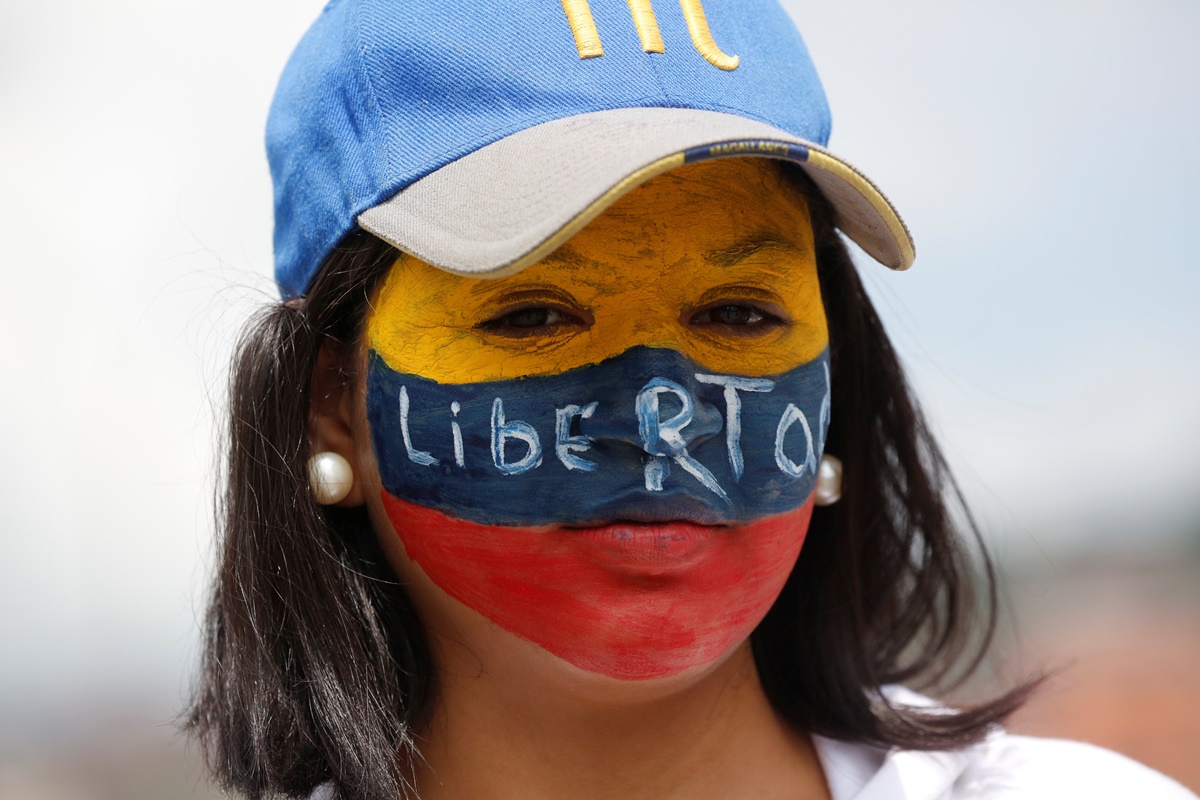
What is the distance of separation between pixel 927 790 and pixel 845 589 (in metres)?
0.35

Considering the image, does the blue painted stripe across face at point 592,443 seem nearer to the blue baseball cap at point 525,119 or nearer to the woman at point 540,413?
the woman at point 540,413

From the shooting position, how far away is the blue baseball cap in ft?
4.17

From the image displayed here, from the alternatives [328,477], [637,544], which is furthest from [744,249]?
[328,477]

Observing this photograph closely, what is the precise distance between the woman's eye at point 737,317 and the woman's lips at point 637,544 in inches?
9.8

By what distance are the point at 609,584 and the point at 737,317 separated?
363mm

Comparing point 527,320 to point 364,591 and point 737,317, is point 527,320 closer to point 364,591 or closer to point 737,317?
point 737,317

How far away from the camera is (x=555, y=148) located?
52.1 inches

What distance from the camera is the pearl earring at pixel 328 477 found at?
1.55 m

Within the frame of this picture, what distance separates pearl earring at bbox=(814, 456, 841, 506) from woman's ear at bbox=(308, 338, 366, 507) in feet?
2.21

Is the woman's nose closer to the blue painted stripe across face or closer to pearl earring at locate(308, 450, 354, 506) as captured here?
the blue painted stripe across face

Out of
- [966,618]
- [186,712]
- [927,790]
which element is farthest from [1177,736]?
[186,712]

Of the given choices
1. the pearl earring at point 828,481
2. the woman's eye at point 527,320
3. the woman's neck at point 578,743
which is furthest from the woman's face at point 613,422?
the pearl earring at point 828,481

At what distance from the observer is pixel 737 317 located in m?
1.47

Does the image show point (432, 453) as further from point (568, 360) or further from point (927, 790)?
point (927, 790)
